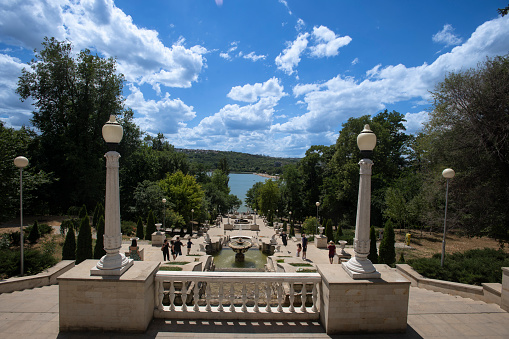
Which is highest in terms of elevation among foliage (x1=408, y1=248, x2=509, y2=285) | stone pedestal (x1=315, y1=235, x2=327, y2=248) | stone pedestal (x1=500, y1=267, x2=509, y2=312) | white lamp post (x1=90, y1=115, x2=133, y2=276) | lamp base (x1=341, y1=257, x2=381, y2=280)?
white lamp post (x1=90, y1=115, x2=133, y2=276)

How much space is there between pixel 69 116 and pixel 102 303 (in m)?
27.1

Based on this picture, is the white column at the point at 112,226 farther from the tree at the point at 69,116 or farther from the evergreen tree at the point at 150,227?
the tree at the point at 69,116

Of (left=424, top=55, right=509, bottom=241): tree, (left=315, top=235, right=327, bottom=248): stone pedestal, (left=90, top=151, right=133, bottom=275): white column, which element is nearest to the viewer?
(left=90, top=151, right=133, bottom=275): white column

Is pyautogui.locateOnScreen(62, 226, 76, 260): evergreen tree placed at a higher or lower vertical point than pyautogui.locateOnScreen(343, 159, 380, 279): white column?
lower

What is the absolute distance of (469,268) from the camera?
29.2 ft

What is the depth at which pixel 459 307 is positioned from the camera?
620 centimetres

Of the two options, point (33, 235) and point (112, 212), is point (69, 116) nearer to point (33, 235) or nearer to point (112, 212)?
point (33, 235)

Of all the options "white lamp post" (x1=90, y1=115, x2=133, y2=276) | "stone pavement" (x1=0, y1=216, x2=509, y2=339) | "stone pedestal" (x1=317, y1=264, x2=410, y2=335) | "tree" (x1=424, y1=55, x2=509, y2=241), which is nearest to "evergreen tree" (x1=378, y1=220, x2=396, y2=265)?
"tree" (x1=424, y1=55, x2=509, y2=241)

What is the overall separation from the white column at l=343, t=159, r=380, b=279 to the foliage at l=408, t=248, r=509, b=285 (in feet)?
19.5

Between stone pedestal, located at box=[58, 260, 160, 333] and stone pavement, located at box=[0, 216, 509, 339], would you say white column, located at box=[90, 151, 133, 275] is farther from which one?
stone pavement, located at box=[0, 216, 509, 339]

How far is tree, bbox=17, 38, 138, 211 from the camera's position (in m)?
24.6

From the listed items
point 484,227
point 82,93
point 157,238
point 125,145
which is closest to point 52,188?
point 125,145

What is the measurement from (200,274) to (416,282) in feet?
26.3

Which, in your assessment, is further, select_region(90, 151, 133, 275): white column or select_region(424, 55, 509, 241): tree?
select_region(424, 55, 509, 241): tree
